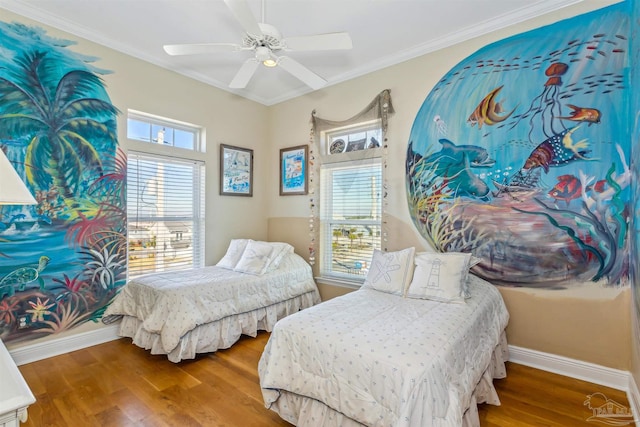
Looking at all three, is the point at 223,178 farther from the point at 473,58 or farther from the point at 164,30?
the point at 473,58

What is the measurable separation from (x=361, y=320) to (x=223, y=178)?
2.83m

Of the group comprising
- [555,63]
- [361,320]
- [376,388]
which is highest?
[555,63]

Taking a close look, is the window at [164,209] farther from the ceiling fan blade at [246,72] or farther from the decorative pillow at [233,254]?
the ceiling fan blade at [246,72]

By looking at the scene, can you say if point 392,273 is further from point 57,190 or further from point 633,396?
point 57,190

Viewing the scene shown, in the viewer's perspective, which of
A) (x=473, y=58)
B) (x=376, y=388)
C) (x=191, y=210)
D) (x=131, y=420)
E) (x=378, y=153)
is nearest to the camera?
(x=376, y=388)

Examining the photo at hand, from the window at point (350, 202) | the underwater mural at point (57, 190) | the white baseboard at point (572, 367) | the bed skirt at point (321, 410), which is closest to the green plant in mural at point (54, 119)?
the underwater mural at point (57, 190)

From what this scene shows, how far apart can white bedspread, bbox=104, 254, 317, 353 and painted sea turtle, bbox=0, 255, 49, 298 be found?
0.68 metres

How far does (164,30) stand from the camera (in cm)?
292

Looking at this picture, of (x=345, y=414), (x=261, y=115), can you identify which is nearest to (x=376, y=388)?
(x=345, y=414)

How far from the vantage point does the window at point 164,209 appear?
3.35 m

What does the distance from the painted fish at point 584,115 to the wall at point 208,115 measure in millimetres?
3515

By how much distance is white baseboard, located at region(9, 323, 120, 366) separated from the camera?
104 inches

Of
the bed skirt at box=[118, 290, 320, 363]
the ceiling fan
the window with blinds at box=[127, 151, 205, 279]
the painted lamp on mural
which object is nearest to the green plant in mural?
the window with blinds at box=[127, 151, 205, 279]

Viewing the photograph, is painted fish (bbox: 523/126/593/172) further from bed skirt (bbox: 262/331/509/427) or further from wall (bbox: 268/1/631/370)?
bed skirt (bbox: 262/331/509/427)
